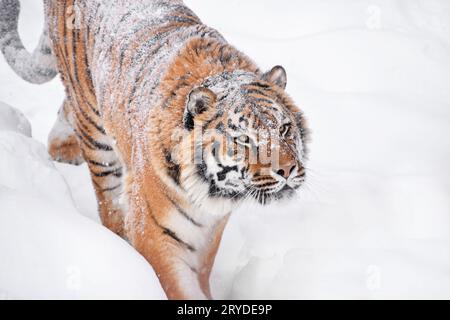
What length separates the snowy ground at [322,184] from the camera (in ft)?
6.93

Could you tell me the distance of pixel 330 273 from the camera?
2436mm

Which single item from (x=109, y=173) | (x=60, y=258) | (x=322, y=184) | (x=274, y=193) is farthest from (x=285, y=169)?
(x=109, y=173)

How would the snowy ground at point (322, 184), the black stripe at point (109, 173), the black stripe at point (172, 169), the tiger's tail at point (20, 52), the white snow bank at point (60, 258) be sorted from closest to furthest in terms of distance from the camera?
1. the white snow bank at point (60, 258)
2. the snowy ground at point (322, 184)
3. the black stripe at point (172, 169)
4. the black stripe at point (109, 173)
5. the tiger's tail at point (20, 52)

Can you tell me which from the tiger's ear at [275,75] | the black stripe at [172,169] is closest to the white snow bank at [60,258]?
the black stripe at [172,169]

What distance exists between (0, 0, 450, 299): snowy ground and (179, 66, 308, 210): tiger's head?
28 cm

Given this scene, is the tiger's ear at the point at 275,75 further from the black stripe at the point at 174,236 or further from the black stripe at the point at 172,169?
the black stripe at the point at 174,236

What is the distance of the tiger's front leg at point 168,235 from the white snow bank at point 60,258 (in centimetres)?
19

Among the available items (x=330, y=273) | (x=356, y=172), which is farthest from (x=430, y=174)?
(x=330, y=273)

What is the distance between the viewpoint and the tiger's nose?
220cm

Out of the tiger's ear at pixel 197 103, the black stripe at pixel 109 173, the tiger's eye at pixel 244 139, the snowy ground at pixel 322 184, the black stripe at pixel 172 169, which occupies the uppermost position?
the tiger's ear at pixel 197 103

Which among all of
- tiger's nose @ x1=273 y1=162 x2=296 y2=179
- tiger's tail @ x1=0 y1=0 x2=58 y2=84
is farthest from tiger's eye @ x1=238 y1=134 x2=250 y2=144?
tiger's tail @ x1=0 y1=0 x2=58 y2=84

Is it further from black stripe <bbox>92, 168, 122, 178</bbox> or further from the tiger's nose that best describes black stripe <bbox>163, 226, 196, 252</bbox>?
black stripe <bbox>92, 168, 122, 178</bbox>

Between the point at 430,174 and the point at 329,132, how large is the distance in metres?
0.80
